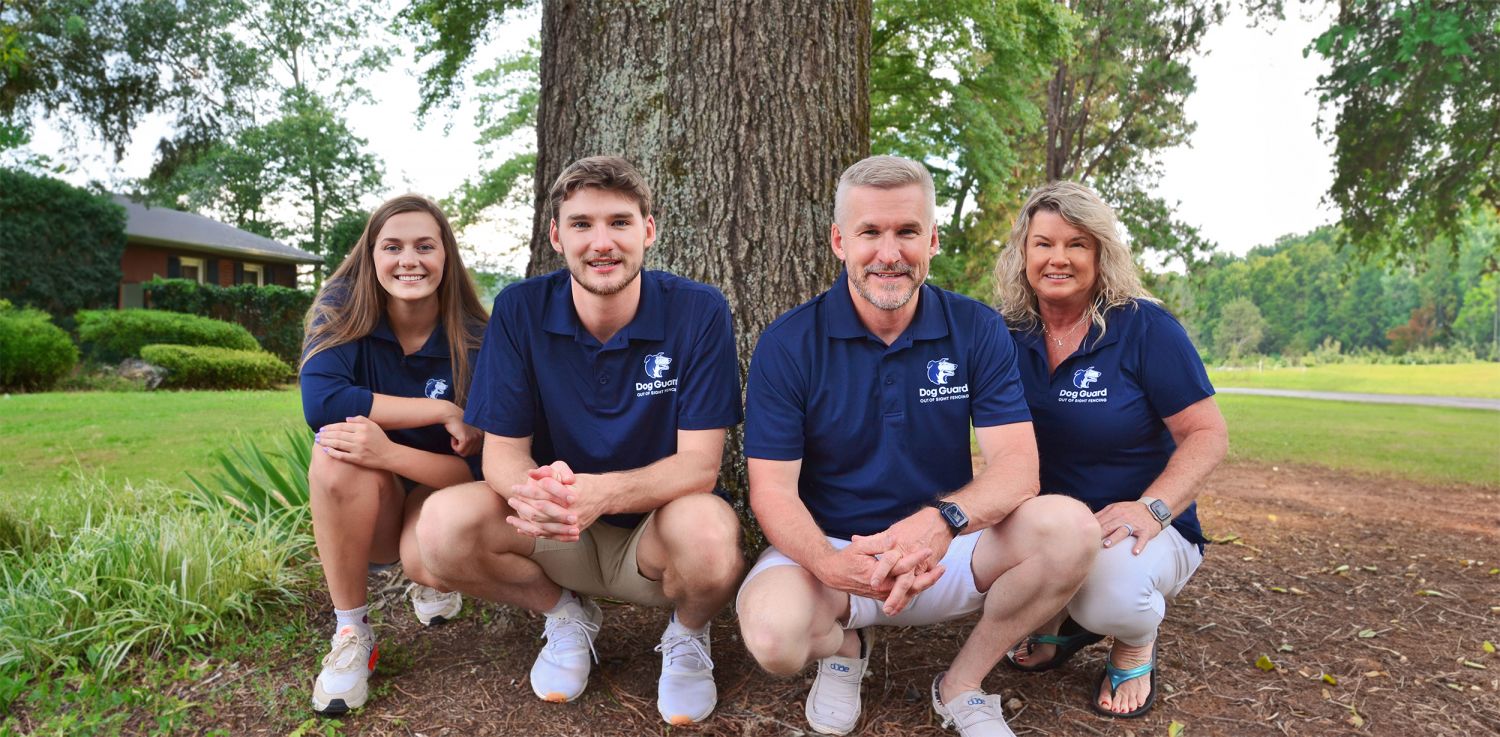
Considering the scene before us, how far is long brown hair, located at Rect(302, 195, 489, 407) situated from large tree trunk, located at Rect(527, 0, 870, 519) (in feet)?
2.66

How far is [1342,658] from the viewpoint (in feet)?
11.0

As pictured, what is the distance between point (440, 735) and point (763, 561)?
1.10 m

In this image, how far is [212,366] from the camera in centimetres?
1616

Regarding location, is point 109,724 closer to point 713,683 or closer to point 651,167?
point 713,683

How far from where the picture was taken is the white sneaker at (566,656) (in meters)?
2.88

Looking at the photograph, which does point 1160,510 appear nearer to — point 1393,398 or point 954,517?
point 954,517

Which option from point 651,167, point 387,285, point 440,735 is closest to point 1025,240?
point 651,167

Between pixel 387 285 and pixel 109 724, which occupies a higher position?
pixel 387 285

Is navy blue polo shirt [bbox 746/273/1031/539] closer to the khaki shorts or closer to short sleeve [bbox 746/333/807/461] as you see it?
short sleeve [bbox 746/333/807/461]

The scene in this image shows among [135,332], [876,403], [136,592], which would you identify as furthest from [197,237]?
[876,403]

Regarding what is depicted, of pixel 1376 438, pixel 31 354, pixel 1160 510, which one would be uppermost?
pixel 1160 510

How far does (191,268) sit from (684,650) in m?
29.7

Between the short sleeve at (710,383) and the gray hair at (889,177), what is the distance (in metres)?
0.52

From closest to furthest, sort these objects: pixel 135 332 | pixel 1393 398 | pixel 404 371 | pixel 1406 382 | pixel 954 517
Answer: pixel 954 517
pixel 404 371
pixel 135 332
pixel 1393 398
pixel 1406 382
